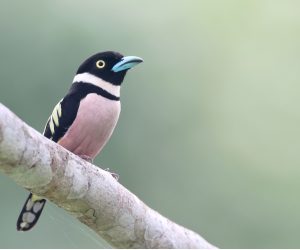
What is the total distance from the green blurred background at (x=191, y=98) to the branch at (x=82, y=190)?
2230mm

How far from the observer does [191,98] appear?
7.77 meters

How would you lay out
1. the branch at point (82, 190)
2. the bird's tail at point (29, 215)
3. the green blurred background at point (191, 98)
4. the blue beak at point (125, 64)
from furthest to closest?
the green blurred background at point (191, 98) < the blue beak at point (125, 64) < the bird's tail at point (29, 215) < the branch at point (82, 190)

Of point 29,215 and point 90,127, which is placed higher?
point 90,127

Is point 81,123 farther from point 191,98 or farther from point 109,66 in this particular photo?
point 191,98

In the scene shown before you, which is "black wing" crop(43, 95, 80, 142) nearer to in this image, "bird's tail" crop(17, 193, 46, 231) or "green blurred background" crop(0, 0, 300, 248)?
"bird's tail" crop(17, 193, 46, 231)

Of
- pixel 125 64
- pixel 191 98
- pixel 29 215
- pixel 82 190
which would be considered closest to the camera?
pixel 82 190

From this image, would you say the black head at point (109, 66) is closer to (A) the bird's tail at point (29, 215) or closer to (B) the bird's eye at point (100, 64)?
(B) the bird's eye at point (100, 64)

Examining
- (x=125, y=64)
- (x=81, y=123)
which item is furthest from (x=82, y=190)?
(x=125, y=64)

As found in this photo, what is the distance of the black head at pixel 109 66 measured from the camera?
421 cm

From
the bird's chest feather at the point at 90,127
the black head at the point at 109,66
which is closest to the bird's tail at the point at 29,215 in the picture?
the bird's chest feather at the point at 90,127

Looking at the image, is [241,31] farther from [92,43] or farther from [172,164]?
[92,43]

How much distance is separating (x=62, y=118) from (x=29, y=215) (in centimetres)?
42

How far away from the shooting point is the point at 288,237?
6.89 m

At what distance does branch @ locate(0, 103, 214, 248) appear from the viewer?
2.97 meters
